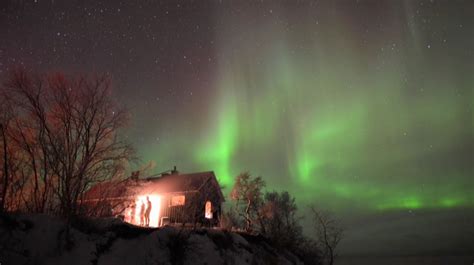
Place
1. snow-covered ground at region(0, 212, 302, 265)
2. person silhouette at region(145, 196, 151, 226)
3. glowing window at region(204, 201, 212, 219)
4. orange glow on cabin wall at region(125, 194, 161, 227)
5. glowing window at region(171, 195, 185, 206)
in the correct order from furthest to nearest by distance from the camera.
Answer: glowing window at region(204, 201, 212, 219), glowing window at region(171, 195, 185, 206), orange glow on cabin wall at region(125, 194, 161, 227), person silhouette at region(145, 196, 151, 226), snow-covered ground at region(0, 212, 302, 265)

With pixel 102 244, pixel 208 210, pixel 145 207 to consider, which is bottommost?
pixel 102 244

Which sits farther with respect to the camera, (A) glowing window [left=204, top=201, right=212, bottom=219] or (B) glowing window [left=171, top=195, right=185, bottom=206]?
(A) glowing window [left=204, top=201, right=212, bottom=219]

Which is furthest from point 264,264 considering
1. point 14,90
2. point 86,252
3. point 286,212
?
point 286,212

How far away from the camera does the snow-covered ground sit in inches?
411

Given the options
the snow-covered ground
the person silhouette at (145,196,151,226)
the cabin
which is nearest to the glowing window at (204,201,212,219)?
the cabin

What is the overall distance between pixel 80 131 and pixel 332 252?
28.2m

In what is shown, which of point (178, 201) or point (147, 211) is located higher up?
point (178, 201)

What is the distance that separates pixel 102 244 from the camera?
12508mm

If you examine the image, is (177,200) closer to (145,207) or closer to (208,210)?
(208,210)

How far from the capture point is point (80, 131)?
15.8 metres

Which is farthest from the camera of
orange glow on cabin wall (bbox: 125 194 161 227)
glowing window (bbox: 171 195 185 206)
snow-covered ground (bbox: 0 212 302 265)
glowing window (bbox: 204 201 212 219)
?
glowing window (bbox: 204 201 212 219)

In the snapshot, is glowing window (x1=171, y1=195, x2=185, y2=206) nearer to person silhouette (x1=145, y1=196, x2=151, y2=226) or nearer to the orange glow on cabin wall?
the orange glow on cabin wall

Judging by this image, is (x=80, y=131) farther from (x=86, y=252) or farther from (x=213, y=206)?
(x=213, y=206)

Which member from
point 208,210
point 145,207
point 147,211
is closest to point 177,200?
point 208,210
